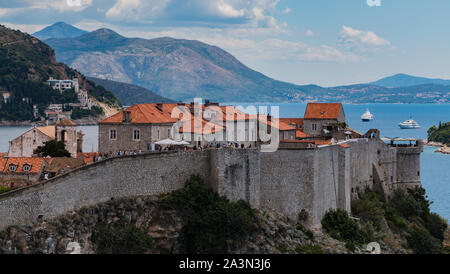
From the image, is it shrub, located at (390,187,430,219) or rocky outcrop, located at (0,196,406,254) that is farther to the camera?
shrub, located at (390,187,430,219)

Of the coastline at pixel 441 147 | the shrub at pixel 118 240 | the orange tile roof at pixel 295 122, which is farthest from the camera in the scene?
the coastline at pixel 441 147

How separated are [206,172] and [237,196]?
2.70 m

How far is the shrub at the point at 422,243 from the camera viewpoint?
61562 mm

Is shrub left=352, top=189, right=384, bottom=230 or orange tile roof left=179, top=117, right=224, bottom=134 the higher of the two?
orange tile roof left=179, top=117, right=224, bottom=134

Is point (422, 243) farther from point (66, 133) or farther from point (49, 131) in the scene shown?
point (49, 131)

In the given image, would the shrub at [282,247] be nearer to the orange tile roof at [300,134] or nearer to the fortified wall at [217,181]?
the fortified wall at [217,181]

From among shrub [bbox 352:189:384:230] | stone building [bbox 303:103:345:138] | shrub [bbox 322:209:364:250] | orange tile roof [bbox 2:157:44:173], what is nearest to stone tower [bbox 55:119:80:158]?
orange tile roof [bbox 2:157:44:173]

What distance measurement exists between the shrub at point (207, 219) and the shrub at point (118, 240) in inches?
135

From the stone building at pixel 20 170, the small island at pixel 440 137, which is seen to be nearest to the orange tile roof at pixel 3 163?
the stone building at pixel 20 170

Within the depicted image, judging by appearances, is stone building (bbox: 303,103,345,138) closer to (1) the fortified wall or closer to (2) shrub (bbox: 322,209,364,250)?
(1) the fortified wall

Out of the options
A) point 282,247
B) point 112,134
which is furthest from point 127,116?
point 282,247

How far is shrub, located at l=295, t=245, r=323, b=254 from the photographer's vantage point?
47.8m

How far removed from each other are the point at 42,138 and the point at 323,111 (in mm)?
28569

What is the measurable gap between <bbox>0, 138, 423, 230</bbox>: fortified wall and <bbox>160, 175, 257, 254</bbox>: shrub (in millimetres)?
927
